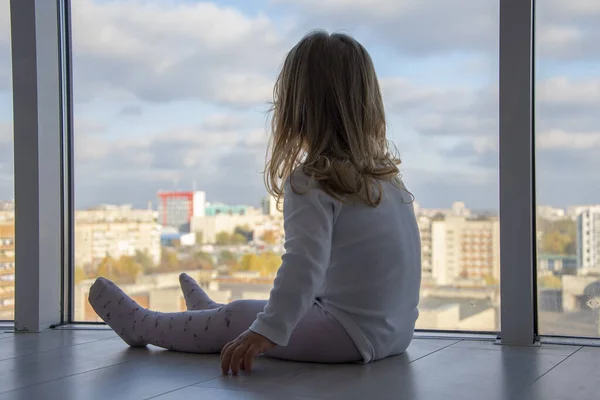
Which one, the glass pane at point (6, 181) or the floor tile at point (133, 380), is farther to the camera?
the glass pane at point (6, 181)

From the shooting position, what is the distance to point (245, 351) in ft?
4.63

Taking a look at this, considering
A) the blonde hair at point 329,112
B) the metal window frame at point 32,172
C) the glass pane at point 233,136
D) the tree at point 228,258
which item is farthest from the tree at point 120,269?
the blonde hair at point 329,112

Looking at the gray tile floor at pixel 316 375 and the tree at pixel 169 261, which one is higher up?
the tree at pixel 169 261

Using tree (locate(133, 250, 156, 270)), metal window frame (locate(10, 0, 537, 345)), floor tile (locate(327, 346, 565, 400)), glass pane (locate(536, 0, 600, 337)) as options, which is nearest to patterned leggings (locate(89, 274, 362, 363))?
floor tile (locate(327, 346, 565, 400))

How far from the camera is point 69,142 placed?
7.76ft

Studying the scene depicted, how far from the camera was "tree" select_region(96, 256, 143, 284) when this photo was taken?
2326mm

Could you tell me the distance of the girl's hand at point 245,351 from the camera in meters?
1.41

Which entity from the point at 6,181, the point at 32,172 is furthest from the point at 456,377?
the point at 6,181

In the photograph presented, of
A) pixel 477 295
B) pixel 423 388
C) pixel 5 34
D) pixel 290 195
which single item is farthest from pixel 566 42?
pixel 5 34

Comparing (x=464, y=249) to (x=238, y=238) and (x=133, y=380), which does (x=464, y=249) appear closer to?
(x=238, y=238)

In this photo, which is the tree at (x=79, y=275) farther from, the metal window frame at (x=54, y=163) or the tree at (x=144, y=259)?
the tree at (x=144, y=259)

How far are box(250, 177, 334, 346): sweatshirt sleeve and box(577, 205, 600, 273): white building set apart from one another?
760mm

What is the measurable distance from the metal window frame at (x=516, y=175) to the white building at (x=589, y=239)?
0.14m

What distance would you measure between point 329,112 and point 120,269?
1070 mm
